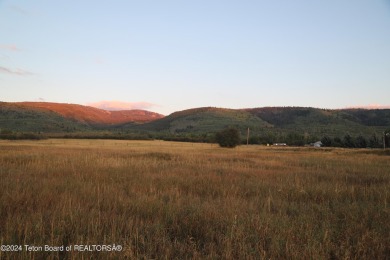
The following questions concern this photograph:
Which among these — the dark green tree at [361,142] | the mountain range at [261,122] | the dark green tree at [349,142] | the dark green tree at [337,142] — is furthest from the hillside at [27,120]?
the dark green tree at [361,142]

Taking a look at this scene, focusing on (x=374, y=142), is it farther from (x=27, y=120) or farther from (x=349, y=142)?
(x=27, y=120)

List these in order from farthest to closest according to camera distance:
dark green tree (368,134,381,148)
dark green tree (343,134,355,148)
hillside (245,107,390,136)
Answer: hillside (245,107,390,136) < dark green tree (343,134,355,148) < dark green tree (368,134,381,148)

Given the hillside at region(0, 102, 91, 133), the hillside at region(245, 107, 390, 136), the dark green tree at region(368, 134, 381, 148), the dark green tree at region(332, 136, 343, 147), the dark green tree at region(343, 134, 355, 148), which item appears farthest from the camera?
the hillside at region(245, 107, 390, 136)

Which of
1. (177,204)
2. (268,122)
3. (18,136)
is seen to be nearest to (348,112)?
(268,122)

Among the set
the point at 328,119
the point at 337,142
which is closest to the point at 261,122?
the point at 328,119

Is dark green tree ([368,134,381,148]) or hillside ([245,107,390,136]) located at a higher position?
hillside ([245,107,390,136])

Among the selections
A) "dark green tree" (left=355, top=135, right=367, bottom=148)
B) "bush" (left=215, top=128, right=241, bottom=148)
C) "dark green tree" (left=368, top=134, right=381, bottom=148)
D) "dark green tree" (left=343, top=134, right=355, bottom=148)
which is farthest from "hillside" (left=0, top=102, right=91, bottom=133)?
"dark green tree" (left=368, top=134, right=381, bottom=148)

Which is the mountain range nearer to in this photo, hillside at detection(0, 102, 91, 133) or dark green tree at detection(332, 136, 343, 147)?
hillside at detection(0, 102, 91, 133)

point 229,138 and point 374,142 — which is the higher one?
point 229,138

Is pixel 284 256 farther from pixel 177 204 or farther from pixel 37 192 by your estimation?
pixel 37 192

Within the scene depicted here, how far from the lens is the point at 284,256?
4250 millimetres

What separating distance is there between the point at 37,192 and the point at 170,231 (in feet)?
12.5

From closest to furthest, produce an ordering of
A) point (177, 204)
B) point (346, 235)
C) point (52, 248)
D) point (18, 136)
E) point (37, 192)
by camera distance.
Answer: point (52, 248), point (346, 235), point (177, 204), point (37, 192), point (18, 136)

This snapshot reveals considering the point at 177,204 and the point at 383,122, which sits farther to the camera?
the point at 383,122
